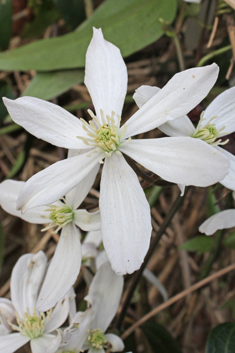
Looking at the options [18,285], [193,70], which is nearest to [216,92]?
[193,70]

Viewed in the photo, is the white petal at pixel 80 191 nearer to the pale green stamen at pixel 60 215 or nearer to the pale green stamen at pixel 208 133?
the pale green stamen at pixel 60 215

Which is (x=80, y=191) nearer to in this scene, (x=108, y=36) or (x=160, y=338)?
(x=160, y=338)

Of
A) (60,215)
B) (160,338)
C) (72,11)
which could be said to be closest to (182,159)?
(60,215)

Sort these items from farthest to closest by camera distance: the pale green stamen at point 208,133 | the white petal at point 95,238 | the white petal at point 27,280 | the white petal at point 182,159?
the white petal at point 95,238 < the white petal at point 27,280 < the pale green stamen at point 208,133 < the white petal at point 182,159

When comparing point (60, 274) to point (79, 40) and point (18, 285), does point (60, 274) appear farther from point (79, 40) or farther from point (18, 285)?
point (79, 40)

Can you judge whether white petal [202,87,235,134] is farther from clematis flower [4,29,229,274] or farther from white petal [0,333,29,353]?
white petal [0,333,29,353]

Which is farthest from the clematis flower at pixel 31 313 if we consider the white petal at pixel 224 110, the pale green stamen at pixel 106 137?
the white petal at pixel 224 110

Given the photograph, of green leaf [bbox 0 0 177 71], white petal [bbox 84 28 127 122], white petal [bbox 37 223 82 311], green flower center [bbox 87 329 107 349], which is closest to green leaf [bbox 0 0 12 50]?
green leaf [bbox 0 0 177 71]
